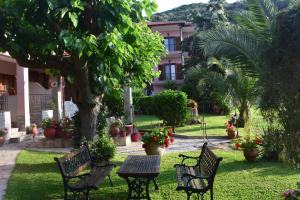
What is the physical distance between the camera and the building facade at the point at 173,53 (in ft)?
136

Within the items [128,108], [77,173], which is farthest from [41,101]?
[77,173]

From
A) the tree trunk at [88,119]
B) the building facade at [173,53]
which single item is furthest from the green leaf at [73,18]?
the building facade at [173,53]

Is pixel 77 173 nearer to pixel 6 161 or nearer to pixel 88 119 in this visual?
pixel 88 119

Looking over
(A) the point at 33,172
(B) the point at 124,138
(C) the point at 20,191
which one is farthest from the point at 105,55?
(B) the point at 124,138

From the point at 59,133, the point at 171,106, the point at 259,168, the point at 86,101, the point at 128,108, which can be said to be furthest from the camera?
the point at 171,106

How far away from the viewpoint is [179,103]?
754 inches

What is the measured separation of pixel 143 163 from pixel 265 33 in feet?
11.7

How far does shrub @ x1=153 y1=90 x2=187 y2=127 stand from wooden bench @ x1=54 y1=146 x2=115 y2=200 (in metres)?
10.9

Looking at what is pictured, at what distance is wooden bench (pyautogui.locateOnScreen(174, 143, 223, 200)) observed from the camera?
598 cm

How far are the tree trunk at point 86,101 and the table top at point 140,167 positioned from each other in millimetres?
2126

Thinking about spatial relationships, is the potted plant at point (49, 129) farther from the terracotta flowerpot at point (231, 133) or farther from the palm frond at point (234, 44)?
the terracotta flowerpot at point (231, 133)

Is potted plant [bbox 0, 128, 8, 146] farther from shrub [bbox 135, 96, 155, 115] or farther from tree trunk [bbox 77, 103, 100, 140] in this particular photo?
shrub [bbox 135, 96, 155, 115]

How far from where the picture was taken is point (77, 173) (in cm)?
737

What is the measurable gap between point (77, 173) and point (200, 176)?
2.41 meters
